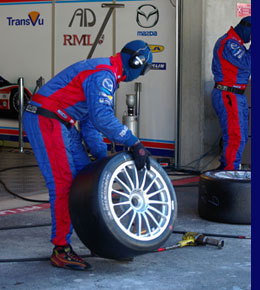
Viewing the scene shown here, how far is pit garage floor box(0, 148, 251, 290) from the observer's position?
3.84 metres

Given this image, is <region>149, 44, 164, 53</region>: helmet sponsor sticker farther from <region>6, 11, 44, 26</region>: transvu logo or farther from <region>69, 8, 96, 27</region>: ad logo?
<region>6, 11, 44, 26</region>: transvu logo

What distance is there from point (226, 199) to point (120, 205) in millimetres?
1489

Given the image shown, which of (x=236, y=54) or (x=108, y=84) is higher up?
(x=236, y=54)

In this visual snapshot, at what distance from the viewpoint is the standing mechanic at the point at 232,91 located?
7273 millimetres

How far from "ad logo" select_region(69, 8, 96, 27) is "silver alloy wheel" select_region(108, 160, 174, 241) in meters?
5.71

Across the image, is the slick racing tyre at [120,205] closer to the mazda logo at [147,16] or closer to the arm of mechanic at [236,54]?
the arm of mechanic at [236,54]

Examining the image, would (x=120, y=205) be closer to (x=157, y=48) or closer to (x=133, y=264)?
(x=133, y=264)

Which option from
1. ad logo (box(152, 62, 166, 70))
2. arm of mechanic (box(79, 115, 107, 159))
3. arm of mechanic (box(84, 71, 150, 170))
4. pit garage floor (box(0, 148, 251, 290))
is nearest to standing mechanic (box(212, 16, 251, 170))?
ad logo (box(152, 62, 166, 70))

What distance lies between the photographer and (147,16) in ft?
29.6

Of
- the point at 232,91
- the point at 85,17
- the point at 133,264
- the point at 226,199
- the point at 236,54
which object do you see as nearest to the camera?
the point at 133,264

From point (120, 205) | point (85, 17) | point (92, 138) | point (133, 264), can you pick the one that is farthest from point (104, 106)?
point (85, 17)

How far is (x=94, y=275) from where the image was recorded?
13.2 feet
